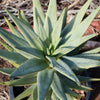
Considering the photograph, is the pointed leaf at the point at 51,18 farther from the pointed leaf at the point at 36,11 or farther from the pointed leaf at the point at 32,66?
the pointed leaf at the point at 32,66

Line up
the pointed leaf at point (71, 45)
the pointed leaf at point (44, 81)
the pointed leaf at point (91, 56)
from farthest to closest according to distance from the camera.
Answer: the pointed leaf at point (91, 56) → the pointed leaf at point (71, 45) → the pointed leaf at point (44, 81)

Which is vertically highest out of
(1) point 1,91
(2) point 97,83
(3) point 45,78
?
(3) point 45,78

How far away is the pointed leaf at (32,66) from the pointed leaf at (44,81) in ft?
0.10

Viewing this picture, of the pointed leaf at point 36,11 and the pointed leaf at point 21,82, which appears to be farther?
the pointed leaf at point 36,11

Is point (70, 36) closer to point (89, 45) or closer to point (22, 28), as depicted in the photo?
point (22, 28)

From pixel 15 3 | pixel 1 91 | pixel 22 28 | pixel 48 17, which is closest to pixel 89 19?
pixel 48 17

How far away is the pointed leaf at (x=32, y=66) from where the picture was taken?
0.80 m

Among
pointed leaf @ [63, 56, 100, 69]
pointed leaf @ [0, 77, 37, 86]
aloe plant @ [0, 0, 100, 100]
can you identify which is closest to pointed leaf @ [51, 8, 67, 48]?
aloe plant @ [0, 0, 100, 100]

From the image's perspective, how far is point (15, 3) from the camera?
93.0 inches

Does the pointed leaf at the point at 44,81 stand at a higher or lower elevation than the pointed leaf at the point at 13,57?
lower

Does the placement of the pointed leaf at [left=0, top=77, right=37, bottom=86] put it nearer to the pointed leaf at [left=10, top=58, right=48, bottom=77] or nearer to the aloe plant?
the aloe plant

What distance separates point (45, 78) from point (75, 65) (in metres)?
0.18

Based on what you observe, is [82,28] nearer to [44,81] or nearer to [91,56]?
[91,56]

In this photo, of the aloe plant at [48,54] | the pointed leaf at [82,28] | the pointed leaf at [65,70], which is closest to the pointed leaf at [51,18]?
the aloe plant at [48,54]
